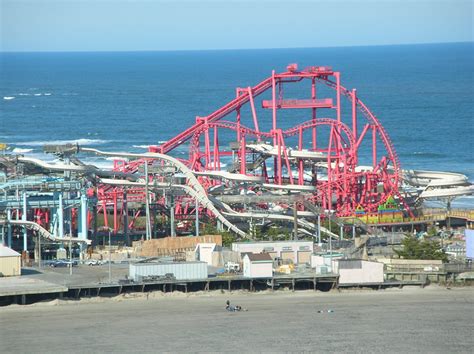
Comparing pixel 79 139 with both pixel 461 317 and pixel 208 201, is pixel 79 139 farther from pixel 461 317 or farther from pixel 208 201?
pixel 461 317

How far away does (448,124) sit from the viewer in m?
132

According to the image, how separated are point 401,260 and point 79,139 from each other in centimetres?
6265

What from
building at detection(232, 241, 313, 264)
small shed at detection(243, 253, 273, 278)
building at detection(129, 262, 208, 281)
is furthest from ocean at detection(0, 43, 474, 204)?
building at detection(129, 262, 208, 281)

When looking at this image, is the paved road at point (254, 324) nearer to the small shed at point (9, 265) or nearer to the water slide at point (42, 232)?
the small shed at point (9, 265)

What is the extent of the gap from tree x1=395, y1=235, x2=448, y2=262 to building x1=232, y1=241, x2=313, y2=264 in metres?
3.64

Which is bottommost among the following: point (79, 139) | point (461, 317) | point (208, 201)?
point (461, 317)

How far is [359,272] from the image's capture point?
60062 millimetres

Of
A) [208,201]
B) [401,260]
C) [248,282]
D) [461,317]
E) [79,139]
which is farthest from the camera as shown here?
[79,139]

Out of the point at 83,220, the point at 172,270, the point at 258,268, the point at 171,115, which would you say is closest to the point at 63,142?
the point at 171,115

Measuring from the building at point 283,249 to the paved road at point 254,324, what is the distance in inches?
233

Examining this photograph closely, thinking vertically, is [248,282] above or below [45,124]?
below

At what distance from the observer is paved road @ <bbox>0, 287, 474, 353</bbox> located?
161ft

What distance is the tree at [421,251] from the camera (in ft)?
210

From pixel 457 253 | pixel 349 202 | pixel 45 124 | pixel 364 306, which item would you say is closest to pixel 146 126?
pixel 45 124
